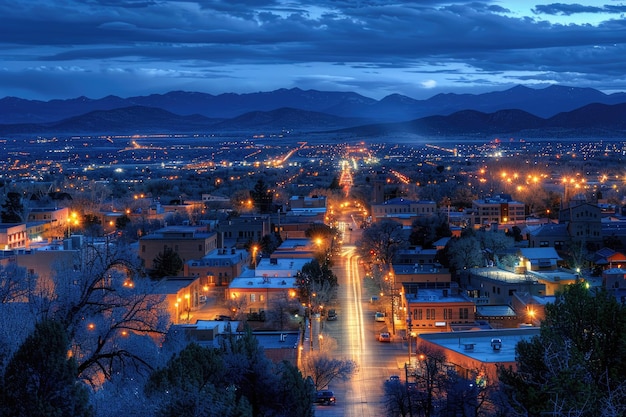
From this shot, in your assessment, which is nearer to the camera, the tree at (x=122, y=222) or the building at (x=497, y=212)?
the tree at (x=122, y=222)

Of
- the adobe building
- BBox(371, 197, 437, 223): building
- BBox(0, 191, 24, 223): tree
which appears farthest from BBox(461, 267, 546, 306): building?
BBox(0, 191, 24, 223): tree

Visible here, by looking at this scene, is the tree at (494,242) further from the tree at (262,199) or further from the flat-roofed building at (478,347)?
the tree at (262,199)

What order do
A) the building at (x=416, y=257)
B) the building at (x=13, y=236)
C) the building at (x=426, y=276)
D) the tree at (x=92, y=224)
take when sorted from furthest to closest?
→ the tree at (x=92, y=224), the building at (x=13, y=236), the building at (x=416, y=257), the building at (x=426, y=276)

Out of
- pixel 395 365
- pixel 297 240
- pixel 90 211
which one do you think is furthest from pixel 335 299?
pixel 90 211

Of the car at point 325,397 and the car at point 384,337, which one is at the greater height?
the car at point 325,397

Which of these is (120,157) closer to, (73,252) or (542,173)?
(542,173)

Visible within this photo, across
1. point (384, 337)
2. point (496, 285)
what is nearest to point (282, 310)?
point (384, 337)

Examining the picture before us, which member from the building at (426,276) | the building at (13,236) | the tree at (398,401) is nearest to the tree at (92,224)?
the building at (13,236)

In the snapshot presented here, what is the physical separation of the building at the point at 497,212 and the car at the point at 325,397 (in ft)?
88.3

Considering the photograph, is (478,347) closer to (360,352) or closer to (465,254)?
(360,352)

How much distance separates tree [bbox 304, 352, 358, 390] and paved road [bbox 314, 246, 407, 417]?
7.5 inches

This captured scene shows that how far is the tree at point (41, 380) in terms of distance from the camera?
356 inches

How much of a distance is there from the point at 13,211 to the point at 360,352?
85.3ft

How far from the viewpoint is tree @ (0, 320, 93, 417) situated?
9.05m
